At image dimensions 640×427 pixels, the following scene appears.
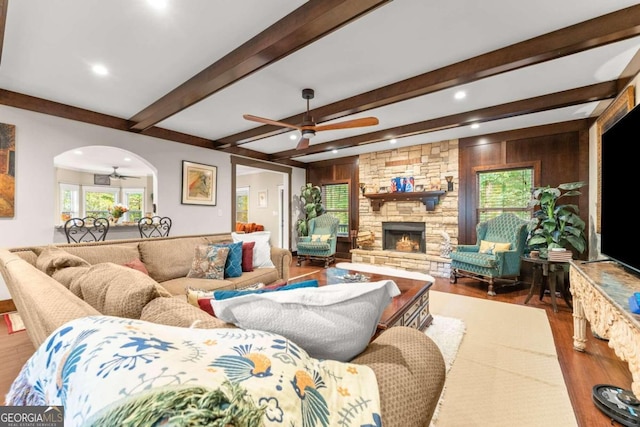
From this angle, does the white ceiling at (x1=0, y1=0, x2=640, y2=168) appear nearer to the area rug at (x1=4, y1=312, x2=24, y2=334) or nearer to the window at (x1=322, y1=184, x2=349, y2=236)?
the area rug at (x1=4, y1=312, x2=24, y2=334)

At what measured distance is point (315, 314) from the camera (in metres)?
0.79

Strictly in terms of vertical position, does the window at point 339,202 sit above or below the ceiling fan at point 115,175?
below

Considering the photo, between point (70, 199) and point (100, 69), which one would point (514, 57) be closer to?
point (100, 69)

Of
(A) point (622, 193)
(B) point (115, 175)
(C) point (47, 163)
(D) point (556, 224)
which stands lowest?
(D) point (556, 224)

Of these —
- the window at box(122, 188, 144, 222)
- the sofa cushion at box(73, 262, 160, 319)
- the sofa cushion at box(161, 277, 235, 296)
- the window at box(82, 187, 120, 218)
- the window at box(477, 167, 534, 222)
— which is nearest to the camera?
the sofa cushion at box(73, 262, 160, 319)

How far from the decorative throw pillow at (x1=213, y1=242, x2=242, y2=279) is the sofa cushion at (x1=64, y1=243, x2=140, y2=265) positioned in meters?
0.80

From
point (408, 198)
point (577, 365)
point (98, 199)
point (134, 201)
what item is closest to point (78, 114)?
point (408, 198)

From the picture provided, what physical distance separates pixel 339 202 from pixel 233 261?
431 centimetres

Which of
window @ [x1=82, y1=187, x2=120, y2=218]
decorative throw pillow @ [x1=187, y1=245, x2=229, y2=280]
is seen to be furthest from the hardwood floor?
window @ [x1=82, y1=187, x2=120, y2=218]

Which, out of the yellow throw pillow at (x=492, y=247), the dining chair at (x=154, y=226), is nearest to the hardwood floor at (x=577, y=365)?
the yellow throw pillow at (x=492, y=247)

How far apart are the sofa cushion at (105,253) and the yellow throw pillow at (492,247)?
4.58 meters

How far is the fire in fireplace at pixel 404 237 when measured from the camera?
224 inches

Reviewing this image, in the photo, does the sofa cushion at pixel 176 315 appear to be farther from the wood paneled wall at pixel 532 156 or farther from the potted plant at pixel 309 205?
the potted plant at pixel 309 205

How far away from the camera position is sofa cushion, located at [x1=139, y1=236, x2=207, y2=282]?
107 inches
